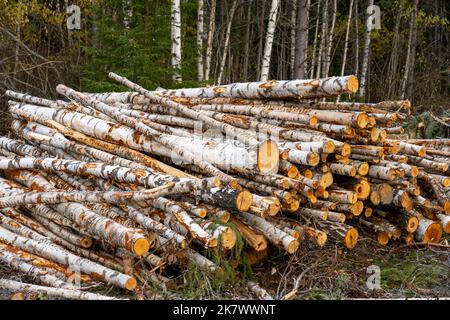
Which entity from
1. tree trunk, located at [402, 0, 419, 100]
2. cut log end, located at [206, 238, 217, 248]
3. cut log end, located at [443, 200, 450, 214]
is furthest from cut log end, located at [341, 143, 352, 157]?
tree trunk, located at [402, 0, 419, 100]

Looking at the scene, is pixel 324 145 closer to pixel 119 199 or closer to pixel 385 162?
pixel 385 162

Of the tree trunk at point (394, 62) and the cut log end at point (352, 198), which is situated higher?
the tree trunk at point (394, 62)

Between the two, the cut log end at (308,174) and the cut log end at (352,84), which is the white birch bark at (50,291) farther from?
the cut log end at (352,84)

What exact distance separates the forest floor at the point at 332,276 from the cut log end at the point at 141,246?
0.29m

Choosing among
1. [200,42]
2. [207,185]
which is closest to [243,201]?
[207,185]

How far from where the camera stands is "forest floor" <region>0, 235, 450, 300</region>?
15.9 ft

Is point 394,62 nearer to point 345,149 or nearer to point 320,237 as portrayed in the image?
point 345,149

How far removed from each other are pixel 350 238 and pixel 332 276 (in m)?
0.52

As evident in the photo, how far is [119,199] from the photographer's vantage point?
5.00 m

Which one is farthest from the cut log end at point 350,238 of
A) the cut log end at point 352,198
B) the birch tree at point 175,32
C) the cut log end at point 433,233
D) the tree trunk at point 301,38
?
the tree trunk at point 301,38

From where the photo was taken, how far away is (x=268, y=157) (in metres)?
5.28

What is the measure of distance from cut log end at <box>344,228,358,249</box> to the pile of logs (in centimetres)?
1

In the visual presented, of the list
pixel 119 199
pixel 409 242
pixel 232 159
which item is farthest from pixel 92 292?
pixel 409 242

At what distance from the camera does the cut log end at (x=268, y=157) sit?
5.21 m
